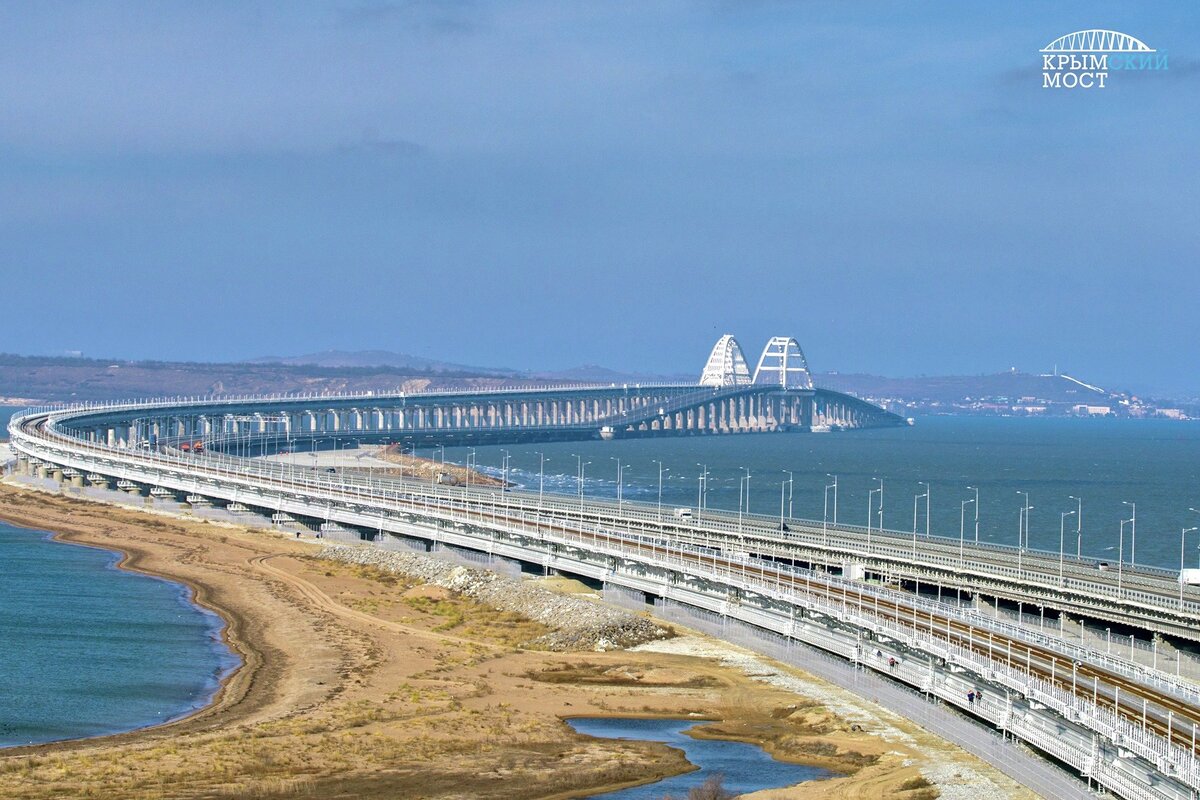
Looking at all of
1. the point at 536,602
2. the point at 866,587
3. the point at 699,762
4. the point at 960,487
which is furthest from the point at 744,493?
the point at 699,762

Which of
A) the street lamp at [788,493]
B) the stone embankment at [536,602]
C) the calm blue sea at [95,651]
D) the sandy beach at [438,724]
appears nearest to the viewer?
the sandy beach at [438,724]

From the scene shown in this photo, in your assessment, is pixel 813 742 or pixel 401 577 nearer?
pixel 813 742

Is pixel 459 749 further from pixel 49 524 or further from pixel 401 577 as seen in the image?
pixel 49 524

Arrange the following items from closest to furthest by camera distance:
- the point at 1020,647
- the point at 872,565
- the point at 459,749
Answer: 1. the point at 459,749
2. the point at 1020,647
3. the point at 872,565

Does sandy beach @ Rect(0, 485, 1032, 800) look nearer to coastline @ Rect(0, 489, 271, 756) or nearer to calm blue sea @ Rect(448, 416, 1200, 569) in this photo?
coastline @ Rect(0, 489, 271, 756)

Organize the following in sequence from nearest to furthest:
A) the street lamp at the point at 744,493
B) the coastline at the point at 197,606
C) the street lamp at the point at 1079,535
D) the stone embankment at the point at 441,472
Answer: the coastline at the point at 197,606 → the street lamp at the point at 1079,535 → the street lamp at the point at 744,493 → the stone embankment at the point at 441,472

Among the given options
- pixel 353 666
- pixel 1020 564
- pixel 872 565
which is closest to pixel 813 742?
pixel 353 666

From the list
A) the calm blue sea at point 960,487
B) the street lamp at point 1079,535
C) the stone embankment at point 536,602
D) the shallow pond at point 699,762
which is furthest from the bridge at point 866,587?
the calm blue sea at point 960,487

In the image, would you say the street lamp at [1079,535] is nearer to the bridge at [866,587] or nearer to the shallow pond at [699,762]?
→ the bridge at [866,587]
